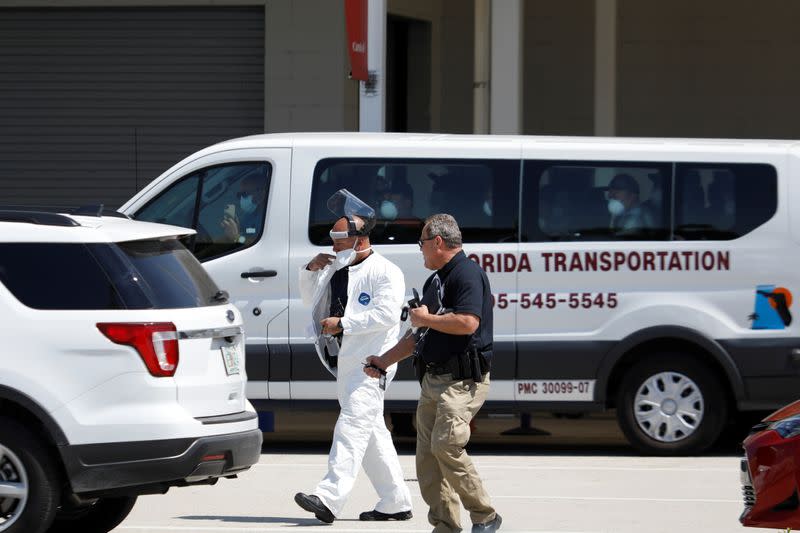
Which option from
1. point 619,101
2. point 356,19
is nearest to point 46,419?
point 356,19

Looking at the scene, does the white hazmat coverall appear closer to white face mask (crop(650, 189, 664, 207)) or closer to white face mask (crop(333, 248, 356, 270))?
white face mask (crop(333, 248, 356, 270))

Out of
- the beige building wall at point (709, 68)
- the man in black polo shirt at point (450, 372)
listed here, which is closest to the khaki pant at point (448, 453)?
the man in black polo shirt at point (450, 372)

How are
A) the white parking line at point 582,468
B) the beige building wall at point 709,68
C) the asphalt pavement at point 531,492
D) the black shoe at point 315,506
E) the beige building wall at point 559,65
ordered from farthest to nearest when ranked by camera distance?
the beige building wall at point 559,65 < the beige building wall at point 709,68 < the white parking line at point 582,468 < the asphalt pavement at point 531,492 < the black shoe at point 315,506

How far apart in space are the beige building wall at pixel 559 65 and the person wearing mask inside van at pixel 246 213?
10.2 meters

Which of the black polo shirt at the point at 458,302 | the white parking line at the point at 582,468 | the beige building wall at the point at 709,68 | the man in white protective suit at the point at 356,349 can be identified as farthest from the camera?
the beige building wall at the point at 709,68

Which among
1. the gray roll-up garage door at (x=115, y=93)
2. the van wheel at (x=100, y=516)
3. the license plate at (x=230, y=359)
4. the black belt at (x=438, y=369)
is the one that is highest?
the gray roll-up garage door at (x=115, y=93)

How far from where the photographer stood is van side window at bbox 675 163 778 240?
11.2 meters

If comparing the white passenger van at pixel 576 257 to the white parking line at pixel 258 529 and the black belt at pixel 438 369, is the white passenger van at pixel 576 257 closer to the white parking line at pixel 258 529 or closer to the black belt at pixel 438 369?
the white parking line at pixel 258 529

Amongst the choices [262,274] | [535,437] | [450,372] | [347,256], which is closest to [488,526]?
[450,372]

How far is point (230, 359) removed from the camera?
742 cm

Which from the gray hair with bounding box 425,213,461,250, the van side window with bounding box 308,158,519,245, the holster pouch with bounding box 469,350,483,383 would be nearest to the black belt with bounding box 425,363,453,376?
the holster pouch with bounding box 469,350,483,383

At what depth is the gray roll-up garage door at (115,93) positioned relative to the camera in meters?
18.5

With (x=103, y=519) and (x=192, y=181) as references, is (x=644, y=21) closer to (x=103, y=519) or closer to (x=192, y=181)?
(x=192, y=181)

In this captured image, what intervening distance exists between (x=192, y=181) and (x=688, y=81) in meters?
11.0
